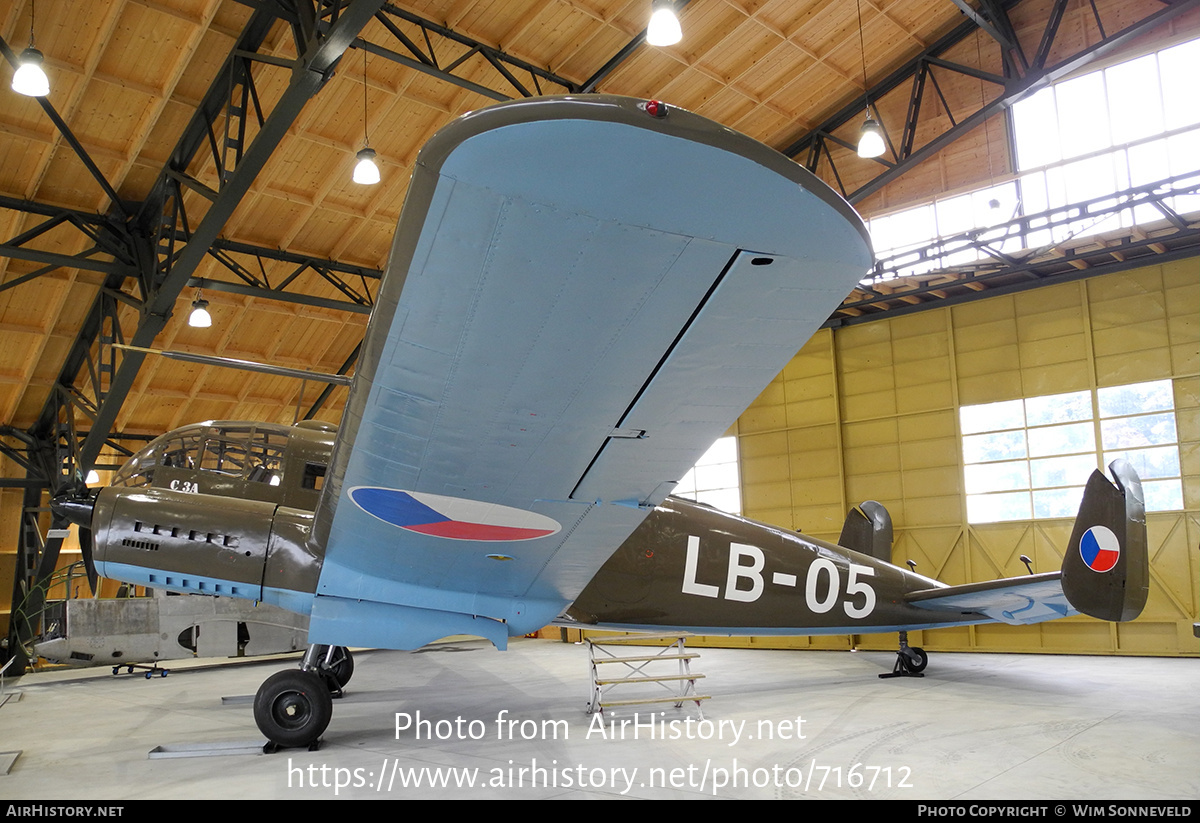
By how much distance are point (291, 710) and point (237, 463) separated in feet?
10.2

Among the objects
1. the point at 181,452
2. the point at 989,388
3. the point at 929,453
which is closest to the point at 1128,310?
the point at 989,388

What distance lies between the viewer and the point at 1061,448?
47.2 feet

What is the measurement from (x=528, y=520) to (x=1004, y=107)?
14271 mm

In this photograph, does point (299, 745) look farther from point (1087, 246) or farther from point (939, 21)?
point (939, 21)

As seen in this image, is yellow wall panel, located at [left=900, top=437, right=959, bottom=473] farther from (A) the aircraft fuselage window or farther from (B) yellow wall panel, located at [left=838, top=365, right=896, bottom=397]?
(A) the aircraft fuselage window

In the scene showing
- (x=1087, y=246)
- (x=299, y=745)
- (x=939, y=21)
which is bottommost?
(x=299, y=745)

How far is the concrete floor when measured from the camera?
4812 mm

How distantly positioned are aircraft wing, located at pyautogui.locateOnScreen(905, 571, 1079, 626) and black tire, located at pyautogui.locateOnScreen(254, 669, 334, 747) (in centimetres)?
732

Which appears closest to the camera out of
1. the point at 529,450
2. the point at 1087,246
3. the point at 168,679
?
the point at 529,450

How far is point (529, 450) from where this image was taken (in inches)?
158

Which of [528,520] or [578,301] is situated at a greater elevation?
[578,301]

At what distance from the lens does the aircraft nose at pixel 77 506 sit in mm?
7047

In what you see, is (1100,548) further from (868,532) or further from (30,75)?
(30,75)

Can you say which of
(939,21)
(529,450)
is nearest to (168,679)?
(529,450)
